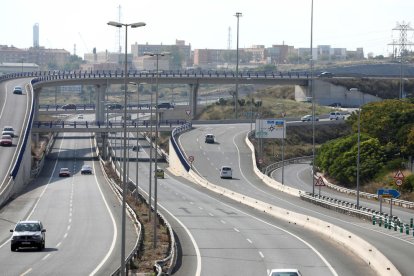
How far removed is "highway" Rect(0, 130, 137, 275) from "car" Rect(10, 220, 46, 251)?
1.28 ft

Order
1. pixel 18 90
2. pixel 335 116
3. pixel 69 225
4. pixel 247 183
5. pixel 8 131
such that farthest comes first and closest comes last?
pixel 335 116 → pixel 18 90 → pixel 8 131 → pixel 247 183 → pixel 69 225

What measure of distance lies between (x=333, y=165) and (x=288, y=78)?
252ft

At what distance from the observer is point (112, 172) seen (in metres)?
127

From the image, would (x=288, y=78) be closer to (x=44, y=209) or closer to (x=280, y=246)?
(x=44, y=209)

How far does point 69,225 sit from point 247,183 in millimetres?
44449

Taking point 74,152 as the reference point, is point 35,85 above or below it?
above

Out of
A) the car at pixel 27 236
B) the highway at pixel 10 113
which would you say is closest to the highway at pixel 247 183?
the car at pixel 27 236

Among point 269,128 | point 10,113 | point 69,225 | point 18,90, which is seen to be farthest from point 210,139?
point 69,225

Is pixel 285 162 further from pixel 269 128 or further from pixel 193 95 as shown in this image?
pixel 193 95

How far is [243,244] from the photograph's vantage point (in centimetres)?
5234

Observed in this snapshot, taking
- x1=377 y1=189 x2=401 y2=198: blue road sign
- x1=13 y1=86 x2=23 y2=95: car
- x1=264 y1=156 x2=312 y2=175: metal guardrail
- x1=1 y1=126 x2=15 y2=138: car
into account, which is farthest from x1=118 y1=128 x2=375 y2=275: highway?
x1=13 y1=86 x2=23 y2=95: car

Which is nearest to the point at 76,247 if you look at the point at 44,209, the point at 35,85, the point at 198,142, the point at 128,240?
the point at 128,240

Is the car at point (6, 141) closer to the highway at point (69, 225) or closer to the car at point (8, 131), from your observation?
the car at point (8, 131)

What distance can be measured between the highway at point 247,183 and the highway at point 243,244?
2.24 meters
